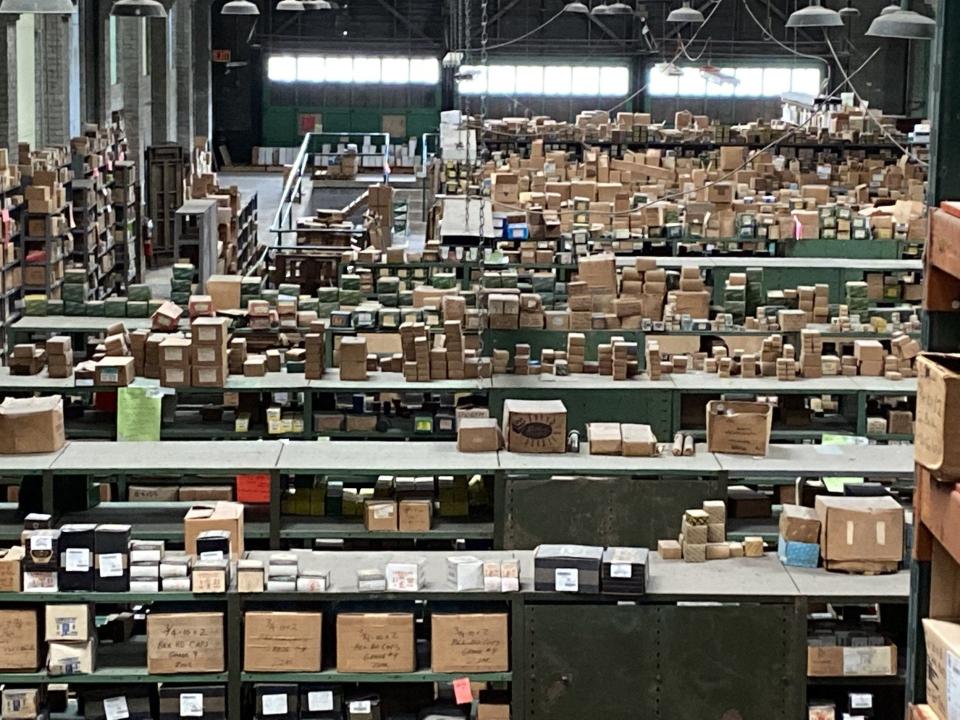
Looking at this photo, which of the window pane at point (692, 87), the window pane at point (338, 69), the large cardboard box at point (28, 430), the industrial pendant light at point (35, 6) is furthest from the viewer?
the window pane at point (338, 69)

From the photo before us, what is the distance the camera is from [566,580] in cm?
796

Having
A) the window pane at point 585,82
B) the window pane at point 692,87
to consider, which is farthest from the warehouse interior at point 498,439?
the window pane at point 585,82

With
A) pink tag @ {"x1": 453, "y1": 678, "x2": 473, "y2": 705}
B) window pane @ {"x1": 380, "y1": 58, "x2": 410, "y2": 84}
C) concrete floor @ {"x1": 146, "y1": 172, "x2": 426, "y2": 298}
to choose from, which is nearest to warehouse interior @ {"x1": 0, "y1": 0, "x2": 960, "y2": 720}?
pink tag @ {"x1": 453, "y1": 678, "x2": 473, "y2": 705}

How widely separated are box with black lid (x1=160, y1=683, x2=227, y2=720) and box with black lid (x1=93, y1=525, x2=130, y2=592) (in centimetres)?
57

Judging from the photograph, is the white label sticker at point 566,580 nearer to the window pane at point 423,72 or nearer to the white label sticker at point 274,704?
the white label sticker at point 274,704

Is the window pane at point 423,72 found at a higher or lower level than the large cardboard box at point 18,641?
higher

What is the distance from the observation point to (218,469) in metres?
9.62

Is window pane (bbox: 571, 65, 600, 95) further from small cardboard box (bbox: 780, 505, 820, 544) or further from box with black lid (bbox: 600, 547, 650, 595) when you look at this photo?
box with black lid (bbox: 600, 547, 650, 595)

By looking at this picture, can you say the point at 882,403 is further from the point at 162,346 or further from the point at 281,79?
the point at 281,79

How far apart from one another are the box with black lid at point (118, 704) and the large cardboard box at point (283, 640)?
1.96ft

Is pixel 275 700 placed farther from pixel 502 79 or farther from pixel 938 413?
pixel 502 79

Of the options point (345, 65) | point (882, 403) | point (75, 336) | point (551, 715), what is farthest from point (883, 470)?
point (345, 65)

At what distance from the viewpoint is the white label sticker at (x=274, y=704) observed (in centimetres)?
797

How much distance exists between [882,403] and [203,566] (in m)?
6.96
